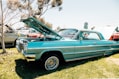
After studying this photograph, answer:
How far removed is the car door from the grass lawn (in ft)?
1.53

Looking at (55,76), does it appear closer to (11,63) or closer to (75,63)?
(75,63)

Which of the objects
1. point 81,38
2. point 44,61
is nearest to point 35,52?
point 44,61

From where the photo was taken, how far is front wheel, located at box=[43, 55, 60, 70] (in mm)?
5095

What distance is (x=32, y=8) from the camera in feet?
73.1

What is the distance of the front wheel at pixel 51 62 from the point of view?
201 inches

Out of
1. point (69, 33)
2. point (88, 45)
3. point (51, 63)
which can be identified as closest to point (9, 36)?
point (69, 33)

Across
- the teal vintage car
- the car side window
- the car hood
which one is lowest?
the teal vintage car

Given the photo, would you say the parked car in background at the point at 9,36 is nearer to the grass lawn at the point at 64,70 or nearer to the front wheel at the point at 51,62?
the grass lawn at the point at 64,70

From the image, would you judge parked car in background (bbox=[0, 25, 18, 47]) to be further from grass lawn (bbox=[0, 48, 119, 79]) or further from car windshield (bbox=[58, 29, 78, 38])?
car windshield (bbox=[58, 29, 78, 38])

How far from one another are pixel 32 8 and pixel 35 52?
18597 millimetres

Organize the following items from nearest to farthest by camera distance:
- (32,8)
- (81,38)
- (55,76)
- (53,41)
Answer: (55,76) < (53,41) < (81,38) < (32,8)

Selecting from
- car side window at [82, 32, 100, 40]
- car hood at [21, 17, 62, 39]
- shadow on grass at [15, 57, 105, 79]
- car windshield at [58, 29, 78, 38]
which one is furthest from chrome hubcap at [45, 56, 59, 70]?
car side window at [82, 32, 100, 40]

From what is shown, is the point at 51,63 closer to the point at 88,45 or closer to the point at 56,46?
the point at 56,46

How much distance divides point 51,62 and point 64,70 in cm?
55
